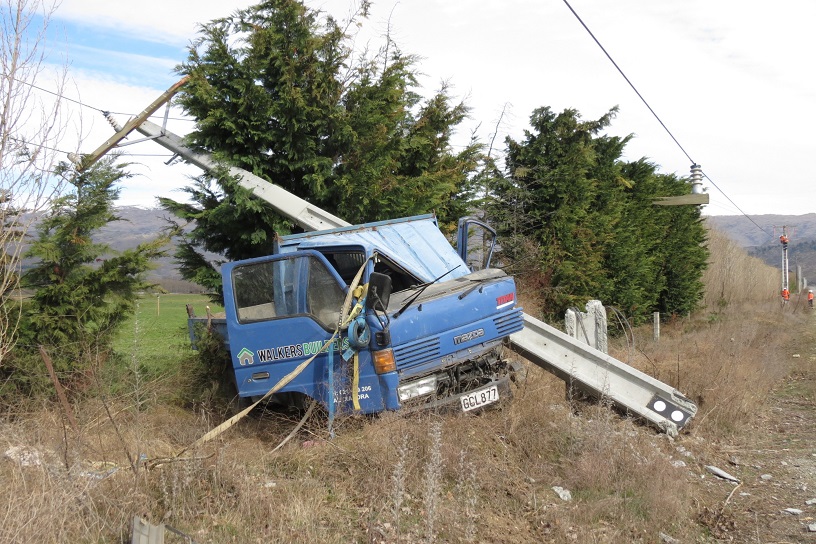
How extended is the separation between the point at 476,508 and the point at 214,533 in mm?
1997

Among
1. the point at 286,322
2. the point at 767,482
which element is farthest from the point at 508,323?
the point at 767,482

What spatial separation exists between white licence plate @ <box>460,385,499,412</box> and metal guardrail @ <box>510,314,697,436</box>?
1306 millimetres

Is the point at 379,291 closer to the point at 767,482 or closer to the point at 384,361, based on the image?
the point at 384,361

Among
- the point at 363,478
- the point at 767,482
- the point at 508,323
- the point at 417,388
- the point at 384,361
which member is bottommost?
the point at 767,482

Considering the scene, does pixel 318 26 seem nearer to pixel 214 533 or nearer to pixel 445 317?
pixel 445 317

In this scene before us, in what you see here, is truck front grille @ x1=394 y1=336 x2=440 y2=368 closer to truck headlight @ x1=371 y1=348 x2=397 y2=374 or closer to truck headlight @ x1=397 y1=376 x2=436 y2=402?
truck headlight @ x1=371 y1=348 x2=397 y2=374

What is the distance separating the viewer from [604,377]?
859 cm

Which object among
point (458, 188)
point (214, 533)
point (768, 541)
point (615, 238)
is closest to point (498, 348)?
point (768, 541)

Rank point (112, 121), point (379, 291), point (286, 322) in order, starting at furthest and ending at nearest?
point (112, 121) → point (286, 322) → point (379, 291)

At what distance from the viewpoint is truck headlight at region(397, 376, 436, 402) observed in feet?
22.8

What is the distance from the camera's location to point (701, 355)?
12.3 m

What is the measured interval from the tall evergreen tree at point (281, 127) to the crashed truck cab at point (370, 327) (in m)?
2.85

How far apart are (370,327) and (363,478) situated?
1471 millimetres

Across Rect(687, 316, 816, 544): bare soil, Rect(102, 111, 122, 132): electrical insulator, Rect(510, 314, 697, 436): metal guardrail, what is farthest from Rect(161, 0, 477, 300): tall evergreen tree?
Rect(687, 316, 816, 544): bare soil
